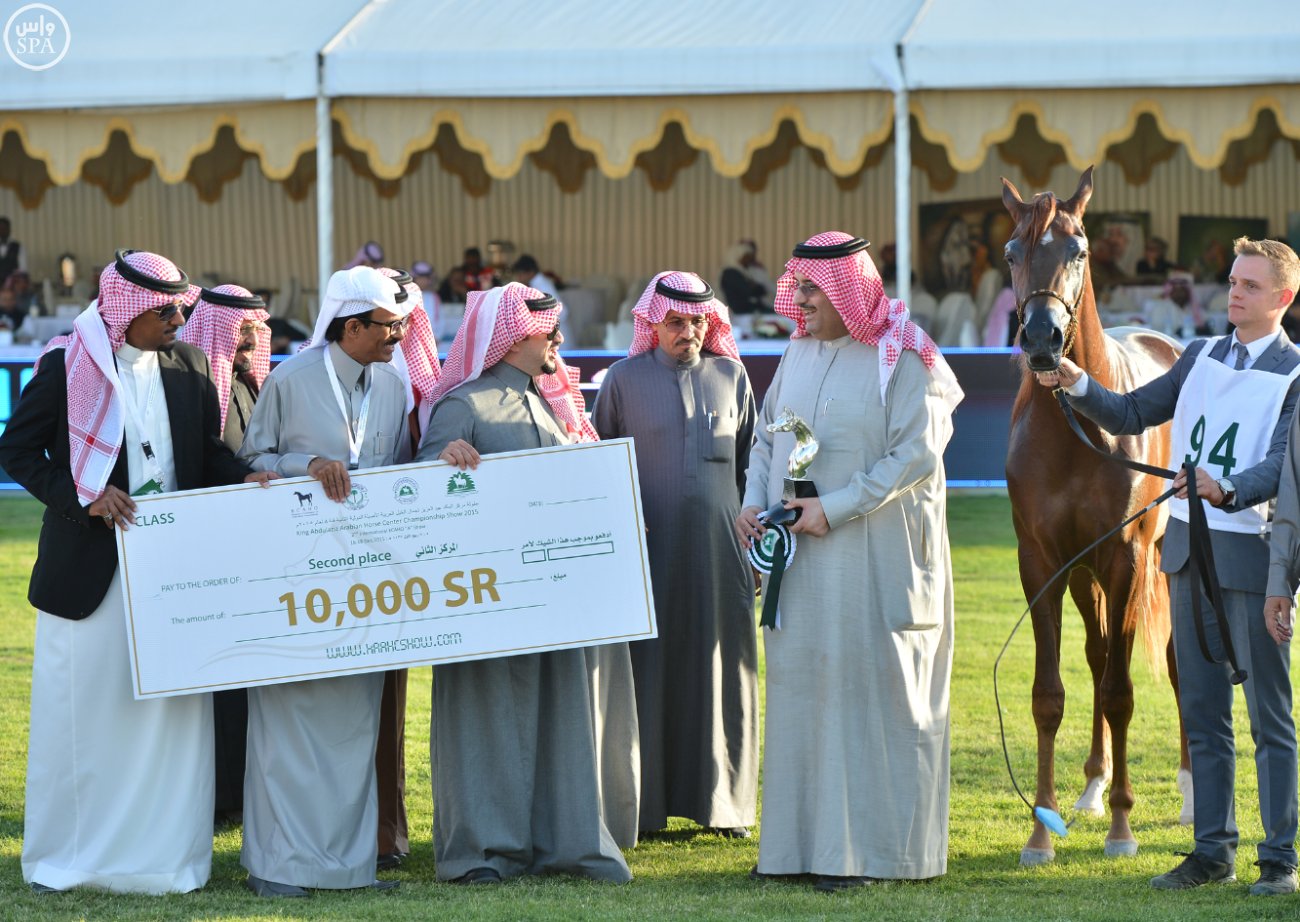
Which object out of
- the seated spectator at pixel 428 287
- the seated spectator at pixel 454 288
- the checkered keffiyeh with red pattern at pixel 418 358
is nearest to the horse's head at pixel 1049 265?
the checkered keffiyeh with red pattern at pixel 418 358

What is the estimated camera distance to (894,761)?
5.55 m

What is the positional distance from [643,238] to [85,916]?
49.1ft

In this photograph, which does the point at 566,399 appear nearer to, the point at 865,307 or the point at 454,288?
the point at 865,307

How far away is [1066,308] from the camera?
5.85 metres

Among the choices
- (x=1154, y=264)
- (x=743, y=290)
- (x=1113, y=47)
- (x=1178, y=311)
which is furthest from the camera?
(x=1154, y=264)

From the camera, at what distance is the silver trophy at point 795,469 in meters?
5.59

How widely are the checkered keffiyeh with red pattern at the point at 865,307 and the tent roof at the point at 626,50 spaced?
7.84m

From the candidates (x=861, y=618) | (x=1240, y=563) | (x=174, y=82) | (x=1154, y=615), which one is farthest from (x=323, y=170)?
(x=1240, y=563)

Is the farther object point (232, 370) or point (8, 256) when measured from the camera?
point (8, 256)

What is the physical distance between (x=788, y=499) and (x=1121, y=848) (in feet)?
5.78

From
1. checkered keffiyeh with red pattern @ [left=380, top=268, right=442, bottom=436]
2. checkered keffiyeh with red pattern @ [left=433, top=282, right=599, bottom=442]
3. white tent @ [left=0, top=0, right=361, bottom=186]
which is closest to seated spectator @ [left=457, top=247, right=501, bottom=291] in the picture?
white tent @ [left=0, top=0, right=361, bottom=186]

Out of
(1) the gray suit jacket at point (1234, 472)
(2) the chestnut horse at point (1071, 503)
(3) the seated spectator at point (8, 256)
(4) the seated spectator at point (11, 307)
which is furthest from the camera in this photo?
(3) the seated spectator at point (8, 256)

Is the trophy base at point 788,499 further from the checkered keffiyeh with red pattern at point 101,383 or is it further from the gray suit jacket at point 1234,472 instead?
the checkered keffiyeh with red pattern at point 101,383

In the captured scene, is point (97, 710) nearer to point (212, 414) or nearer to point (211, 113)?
point (212, 414)
